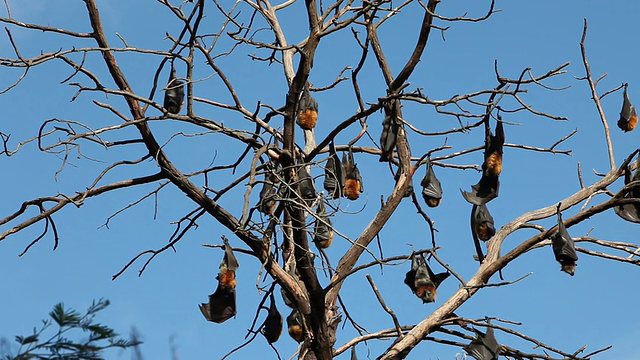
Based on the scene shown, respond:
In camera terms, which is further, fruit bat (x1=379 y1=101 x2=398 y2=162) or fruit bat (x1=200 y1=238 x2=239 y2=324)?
fruit bat (x1=379 y1=101 x2=398 y2=162)

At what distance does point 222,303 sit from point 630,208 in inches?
156

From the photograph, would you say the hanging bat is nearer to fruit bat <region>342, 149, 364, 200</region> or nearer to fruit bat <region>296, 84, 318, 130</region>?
fruit bat <region>342, 149, 364, 200</region>

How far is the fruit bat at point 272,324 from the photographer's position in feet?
28.9

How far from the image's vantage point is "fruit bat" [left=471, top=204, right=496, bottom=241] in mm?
9312

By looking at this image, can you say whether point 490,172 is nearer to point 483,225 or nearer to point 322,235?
point 483,225

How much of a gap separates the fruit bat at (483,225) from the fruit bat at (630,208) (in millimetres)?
1184

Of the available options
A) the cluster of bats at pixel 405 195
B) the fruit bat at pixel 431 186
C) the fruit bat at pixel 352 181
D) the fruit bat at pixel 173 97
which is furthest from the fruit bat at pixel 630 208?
the fruit bat at pixel 173 97

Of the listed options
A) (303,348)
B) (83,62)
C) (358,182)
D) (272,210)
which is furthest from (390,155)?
(83,62)

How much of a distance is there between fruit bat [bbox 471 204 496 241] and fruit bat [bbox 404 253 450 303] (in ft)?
1.80

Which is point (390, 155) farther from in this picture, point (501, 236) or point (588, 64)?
point (588, 64)

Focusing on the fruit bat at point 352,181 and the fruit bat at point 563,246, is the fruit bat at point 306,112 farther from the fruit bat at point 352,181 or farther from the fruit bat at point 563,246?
the fruit bat at point 563,246

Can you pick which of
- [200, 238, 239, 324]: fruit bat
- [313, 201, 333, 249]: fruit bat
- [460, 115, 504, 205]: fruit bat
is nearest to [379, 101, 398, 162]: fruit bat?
[313, 201, 333, 249]: fruit bat

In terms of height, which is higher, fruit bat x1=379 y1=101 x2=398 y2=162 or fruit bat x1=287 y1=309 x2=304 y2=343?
fruit bat x1=379 y1=101 x2=398 y2=162

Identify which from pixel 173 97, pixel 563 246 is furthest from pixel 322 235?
pixel 563 246
